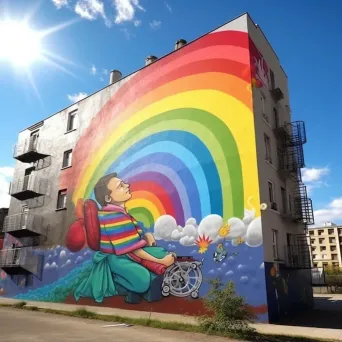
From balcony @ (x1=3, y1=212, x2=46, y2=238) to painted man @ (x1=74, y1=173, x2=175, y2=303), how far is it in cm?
684

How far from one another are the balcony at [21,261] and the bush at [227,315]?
17773 millimetres

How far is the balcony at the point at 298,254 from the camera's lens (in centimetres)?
1908

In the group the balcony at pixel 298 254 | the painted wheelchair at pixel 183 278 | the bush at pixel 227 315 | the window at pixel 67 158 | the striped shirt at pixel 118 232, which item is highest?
→ the window at pixel 67 158

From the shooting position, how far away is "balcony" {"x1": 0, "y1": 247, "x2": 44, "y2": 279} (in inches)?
1011

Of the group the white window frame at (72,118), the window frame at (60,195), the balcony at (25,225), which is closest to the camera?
the window frame at (60,195)

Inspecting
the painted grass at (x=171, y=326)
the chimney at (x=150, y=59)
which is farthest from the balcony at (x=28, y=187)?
the chimney at (x=150, y=59)

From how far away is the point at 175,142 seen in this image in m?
20.8

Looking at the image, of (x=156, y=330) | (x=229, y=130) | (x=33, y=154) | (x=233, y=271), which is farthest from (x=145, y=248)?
(x=33, y=154)

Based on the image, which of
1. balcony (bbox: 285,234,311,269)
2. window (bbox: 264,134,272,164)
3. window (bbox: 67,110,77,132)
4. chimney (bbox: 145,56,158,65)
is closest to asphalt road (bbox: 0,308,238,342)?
balcony (bbox: 285,234,311,269)

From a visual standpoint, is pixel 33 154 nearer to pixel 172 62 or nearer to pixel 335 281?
pixel 172 62

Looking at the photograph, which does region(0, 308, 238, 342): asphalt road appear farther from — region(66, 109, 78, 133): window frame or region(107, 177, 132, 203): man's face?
region(66, 109, 78, 133): window frame

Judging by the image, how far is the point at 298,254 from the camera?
20016 millimetres

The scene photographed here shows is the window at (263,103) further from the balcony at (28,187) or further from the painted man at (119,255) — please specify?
the balcony at (28,187)

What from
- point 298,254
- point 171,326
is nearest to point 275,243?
point 298,254
